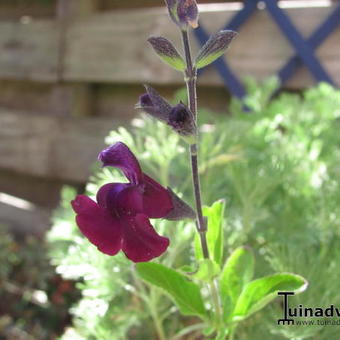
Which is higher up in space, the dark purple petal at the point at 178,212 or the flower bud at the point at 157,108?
the flower bud at the point at 157,108

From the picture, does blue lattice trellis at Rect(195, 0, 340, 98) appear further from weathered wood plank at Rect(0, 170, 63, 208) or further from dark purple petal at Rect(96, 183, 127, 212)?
dark purple petal at Rect(96, 183, 127, 212)

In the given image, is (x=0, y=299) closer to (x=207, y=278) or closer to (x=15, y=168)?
(x=15, y=168)

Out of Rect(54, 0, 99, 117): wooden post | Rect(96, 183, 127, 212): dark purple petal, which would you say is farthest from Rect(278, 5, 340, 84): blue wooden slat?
Rect(96, 183, 127, 212): dark purple petal

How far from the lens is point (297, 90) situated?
1.59 m

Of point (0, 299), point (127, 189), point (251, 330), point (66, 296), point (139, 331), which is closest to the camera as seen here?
point (127, 189)

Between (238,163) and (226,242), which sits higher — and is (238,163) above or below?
above

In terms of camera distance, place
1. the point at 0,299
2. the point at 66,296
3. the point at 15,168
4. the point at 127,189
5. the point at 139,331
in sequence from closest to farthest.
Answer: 1. the point at 127,189
2. the point at 139,331
3. the point at 66,296
4. the point at 0,299
5. the point at 15,168

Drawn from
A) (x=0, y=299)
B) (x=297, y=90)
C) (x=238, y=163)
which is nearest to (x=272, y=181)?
(x=238, y=163)

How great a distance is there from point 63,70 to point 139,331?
4.61 ft

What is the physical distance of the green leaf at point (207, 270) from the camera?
0.46 metres

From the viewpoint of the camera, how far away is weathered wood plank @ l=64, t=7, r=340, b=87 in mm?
1493

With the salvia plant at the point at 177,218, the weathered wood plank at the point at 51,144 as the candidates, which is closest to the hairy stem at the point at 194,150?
the salvia plant at the point at 177,218

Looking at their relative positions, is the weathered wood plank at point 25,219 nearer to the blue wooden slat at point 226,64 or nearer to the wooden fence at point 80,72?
the wooden fence at point 80,72

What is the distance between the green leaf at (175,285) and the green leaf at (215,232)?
32 millimetres
